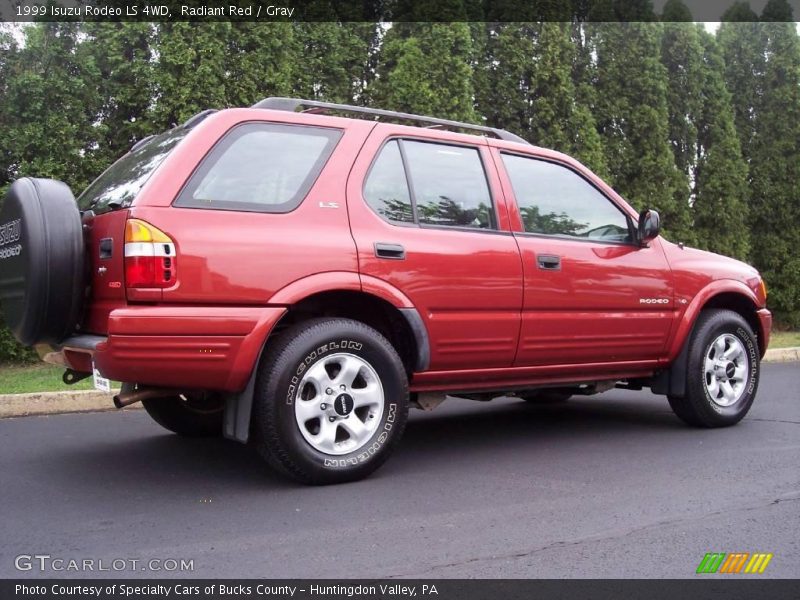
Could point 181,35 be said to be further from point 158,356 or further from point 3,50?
point 158,356

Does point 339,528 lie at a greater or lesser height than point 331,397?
lesser

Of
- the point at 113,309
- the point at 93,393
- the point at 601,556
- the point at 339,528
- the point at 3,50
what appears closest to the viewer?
the point at 601,556

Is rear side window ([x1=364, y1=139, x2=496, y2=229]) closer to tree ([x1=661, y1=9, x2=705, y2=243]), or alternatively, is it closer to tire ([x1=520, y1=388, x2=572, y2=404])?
tire ([x1=520, y1=388, x2=572, y2=404])

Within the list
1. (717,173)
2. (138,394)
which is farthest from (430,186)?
(717,173)

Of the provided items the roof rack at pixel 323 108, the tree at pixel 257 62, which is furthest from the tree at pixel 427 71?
the roof rack at pixel 323 108

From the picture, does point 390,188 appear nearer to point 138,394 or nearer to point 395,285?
point 395,285

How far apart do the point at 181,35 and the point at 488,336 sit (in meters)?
6.88

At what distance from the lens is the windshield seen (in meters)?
3.83

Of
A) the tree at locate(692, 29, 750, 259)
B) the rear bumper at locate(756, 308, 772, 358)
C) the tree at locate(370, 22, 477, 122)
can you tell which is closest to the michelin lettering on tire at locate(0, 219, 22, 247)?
the rear bumper at locate(756, 308, 772, 358)

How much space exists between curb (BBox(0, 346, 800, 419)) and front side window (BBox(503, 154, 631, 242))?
144 inches

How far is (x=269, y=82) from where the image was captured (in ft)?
32.5

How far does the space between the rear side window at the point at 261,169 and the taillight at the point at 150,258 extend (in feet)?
0.65

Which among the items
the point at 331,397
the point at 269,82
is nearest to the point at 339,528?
the point at 331,397

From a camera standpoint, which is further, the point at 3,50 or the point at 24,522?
the point at 3,50
